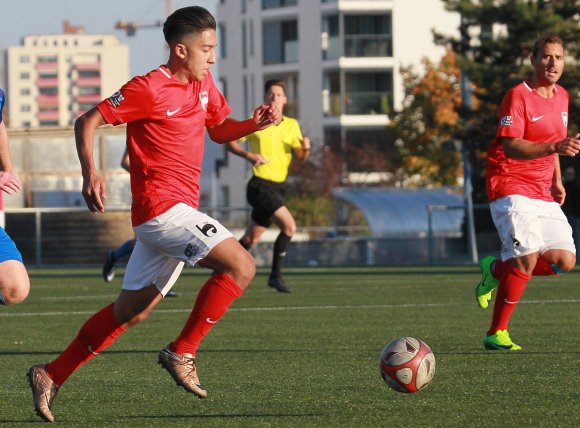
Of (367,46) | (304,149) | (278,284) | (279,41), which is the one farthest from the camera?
(279,41)

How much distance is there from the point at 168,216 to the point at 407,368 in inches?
54.7

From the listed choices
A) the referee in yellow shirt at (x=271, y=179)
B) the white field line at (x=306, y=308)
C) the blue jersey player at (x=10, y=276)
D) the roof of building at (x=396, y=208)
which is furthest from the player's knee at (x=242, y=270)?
the roof of building at (x=396, y=208)

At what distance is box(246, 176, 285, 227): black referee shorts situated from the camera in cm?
1630

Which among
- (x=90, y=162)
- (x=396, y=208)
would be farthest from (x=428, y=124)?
(x=90, y=162)

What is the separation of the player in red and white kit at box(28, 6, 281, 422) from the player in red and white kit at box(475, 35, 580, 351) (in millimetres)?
2982

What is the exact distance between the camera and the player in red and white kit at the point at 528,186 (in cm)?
969

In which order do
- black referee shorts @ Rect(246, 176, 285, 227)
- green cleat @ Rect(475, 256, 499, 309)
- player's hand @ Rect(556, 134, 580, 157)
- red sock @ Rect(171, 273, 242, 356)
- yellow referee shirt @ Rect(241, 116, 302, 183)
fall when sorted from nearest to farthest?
red sock @ Rect(171, 273, 242, 356)
player's hand @ Rect(556, 134, 580, 157)
green cleat @ Rect(475, 256, 499, 309)
black referee shorts @ Rect(246, 176, 285, 227)
yellow referee shirt @ Rect(241, 116, 302, 183)

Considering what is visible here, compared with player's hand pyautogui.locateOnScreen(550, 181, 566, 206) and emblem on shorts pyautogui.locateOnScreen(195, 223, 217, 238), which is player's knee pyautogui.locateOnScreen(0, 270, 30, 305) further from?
player's hand pyautogui.locateOnScreen(550, 181, 566, 206)

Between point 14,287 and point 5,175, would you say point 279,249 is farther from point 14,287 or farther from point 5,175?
point 5,175

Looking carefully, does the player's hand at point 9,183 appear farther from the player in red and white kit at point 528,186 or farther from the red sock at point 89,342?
the player in red and white kit at point 528,186

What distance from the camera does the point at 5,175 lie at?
23.5 feet

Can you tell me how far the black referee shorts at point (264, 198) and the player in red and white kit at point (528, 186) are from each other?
6418 millimetres

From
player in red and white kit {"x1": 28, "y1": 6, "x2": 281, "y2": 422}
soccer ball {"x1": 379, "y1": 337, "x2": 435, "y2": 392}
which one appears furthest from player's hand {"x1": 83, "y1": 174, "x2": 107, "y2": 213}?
soccer ball {"x1": 379, "y1": 337, "x2": 435, "y2": 392}

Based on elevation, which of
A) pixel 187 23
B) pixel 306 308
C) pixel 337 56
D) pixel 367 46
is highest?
pixel 367 46
